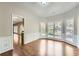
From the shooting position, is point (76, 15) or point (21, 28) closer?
point (76, 15)

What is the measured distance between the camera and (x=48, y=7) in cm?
164

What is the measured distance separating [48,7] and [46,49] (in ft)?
A: 2.30

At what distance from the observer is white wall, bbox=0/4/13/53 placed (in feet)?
5.20

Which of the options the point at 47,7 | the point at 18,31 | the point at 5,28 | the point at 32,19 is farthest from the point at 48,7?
the point at 5,28

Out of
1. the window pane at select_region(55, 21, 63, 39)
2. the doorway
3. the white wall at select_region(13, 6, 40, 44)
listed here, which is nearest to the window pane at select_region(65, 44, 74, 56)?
the window pane at select_region(55, 21, 63, 39)

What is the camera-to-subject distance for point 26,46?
1.70 meters

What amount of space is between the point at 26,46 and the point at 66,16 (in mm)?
841

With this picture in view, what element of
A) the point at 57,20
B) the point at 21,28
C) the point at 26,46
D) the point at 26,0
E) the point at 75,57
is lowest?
the point at 75,57

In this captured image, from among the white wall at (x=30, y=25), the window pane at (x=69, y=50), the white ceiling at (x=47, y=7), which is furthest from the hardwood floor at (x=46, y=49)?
the white ceiling at (x=47, y=7)

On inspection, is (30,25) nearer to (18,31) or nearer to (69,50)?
(18,31)

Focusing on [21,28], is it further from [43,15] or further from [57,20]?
[57,20]


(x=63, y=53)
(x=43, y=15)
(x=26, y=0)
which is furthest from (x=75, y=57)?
(x=26, y=0)

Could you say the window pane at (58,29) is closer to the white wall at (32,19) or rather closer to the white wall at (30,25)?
the white wall at (32,19)

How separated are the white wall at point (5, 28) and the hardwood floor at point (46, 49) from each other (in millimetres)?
154
